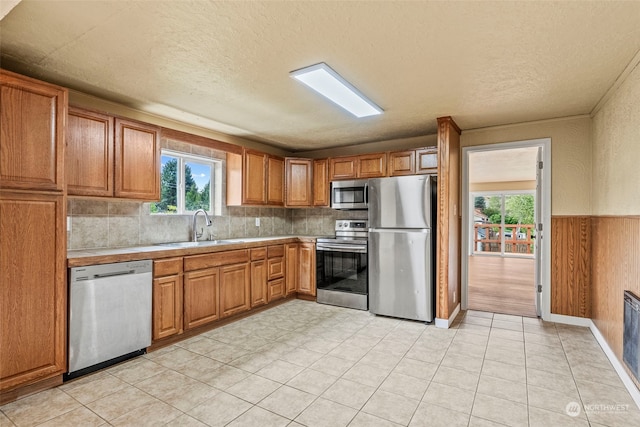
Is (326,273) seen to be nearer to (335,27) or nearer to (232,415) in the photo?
(232,415)

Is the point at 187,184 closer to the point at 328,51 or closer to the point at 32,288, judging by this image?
the point at 32,288

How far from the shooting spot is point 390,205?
3979 mm

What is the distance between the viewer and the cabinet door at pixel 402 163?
4184 mm

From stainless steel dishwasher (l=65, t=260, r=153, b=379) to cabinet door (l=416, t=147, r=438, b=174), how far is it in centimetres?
325

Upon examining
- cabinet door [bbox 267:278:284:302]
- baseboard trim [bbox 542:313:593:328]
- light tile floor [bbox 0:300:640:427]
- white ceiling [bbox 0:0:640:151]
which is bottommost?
light tile floor [bbox 0:300:640:427]

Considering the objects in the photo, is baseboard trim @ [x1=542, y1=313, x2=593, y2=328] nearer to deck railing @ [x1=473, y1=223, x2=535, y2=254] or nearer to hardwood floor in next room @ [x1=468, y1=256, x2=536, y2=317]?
hardwood floor in next room @ [x1=468, y1=256, x2=536, y2=317]

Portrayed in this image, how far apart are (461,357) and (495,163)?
534cm

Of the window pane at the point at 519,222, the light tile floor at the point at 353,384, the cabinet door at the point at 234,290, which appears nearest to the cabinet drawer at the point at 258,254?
the cabinet door at the point at 234,290

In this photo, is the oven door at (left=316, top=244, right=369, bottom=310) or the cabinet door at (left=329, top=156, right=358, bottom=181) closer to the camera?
the oven door at (left=316, top=244, right=369, bottom=310)

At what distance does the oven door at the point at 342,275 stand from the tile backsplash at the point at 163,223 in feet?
2.60

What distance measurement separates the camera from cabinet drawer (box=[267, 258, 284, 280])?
14.2 feet

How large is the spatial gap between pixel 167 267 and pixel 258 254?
1.28 m

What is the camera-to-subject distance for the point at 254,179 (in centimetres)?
450

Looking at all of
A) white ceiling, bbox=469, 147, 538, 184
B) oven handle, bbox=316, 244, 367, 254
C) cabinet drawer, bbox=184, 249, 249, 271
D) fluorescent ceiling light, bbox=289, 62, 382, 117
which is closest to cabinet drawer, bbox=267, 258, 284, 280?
cabinet drawer, bbox=184, 249, 249, 271
